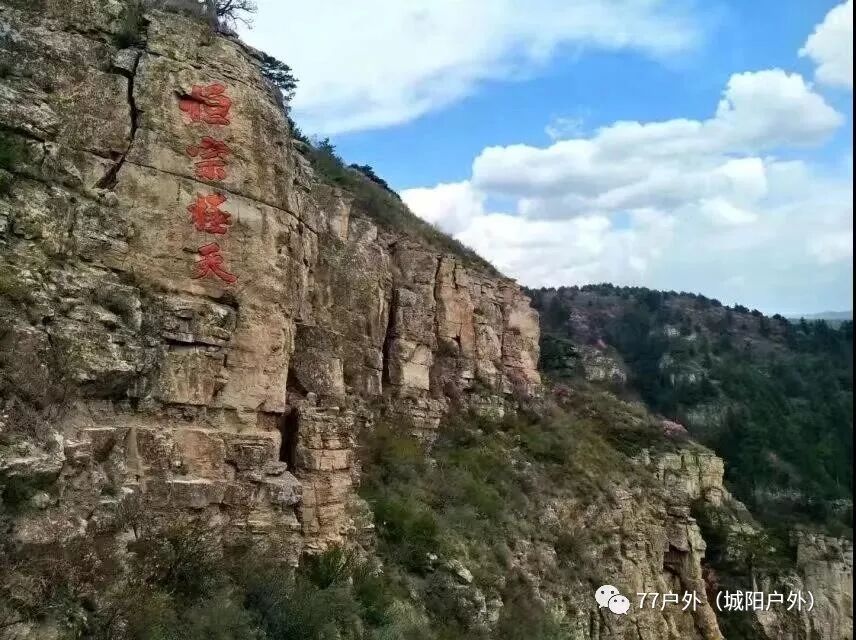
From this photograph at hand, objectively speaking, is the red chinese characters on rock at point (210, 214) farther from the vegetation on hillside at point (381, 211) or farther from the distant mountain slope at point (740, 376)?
the distant mountain slope at point (740, 376)

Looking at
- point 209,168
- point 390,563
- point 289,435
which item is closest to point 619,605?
point 390,563

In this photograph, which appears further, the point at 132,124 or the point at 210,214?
the point at 210,214

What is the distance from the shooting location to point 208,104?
8812 millimetres

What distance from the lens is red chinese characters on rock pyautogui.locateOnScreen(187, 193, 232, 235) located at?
8492 mm

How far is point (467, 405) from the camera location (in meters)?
20.5

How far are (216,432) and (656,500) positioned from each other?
57.8ft

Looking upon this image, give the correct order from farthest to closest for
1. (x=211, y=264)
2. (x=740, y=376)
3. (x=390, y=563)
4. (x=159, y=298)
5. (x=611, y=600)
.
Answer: (x=740, y=376)
(x=611, y=600)
(x=390, y=563)
(x=211, y=264)
(x=159, y=298)

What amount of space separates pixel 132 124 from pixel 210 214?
4.74 feet

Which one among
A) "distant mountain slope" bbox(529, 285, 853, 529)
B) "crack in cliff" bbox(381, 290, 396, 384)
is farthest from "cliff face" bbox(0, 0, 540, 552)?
"distant mountain slope" bbox(529, 285, 853, 529)

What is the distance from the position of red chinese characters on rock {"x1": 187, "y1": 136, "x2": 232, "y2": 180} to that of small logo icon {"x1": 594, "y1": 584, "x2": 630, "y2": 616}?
44.9 ft

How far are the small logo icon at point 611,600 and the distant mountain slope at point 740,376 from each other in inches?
702

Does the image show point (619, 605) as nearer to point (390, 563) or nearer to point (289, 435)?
point (390, 563)

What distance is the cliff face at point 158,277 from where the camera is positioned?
6.86m

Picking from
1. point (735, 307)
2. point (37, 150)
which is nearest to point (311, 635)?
point (37, 150)
